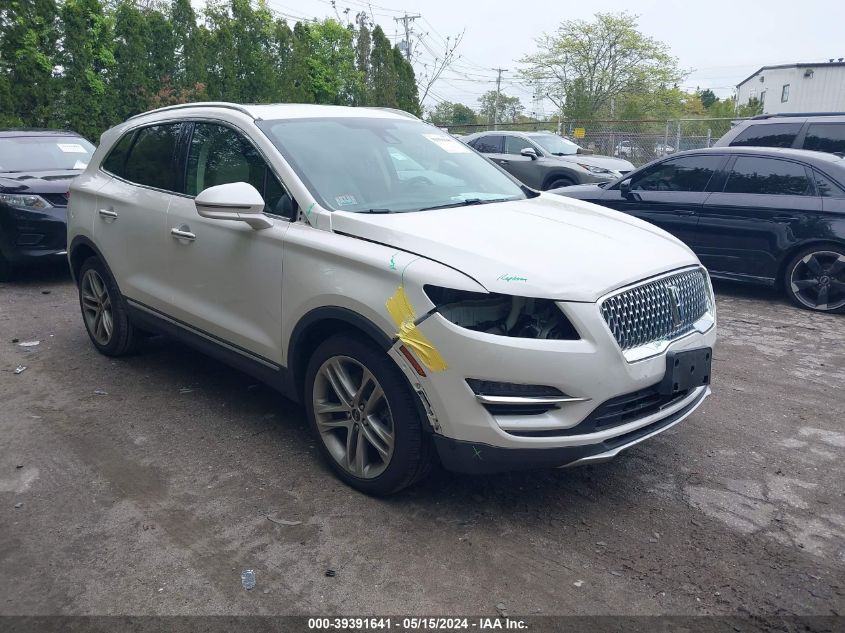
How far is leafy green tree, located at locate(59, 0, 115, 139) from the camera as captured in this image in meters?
16.1

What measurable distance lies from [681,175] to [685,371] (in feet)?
17.7

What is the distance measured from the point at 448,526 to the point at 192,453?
1601 mm

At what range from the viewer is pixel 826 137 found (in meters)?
9.27

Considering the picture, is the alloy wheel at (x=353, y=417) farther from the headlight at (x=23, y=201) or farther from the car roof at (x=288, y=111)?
the headlight at (x=23, y=201)

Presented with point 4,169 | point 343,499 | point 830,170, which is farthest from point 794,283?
point 4,169

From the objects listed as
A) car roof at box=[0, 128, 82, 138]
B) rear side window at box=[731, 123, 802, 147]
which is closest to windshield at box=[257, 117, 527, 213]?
rear side window at box=[731, 123, 802, 147]

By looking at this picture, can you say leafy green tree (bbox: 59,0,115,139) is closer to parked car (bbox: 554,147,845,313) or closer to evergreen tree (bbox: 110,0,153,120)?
evergreen tree (bbox: 110,0,153,120)

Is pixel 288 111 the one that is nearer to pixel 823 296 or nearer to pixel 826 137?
pixel 823 296

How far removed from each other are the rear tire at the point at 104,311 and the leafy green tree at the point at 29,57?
11442 millimetres

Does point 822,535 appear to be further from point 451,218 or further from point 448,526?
point 451,218

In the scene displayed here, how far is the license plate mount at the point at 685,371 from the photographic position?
3295 millimetres

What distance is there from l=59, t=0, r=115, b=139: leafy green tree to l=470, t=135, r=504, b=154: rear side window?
8506 millimetres

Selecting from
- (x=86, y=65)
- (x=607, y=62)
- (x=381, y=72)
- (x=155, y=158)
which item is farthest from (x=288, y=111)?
(x=607, y=62)

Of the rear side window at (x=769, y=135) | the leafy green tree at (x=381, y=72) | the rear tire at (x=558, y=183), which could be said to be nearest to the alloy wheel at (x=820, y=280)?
the rear side window at (x=769, y=135)
